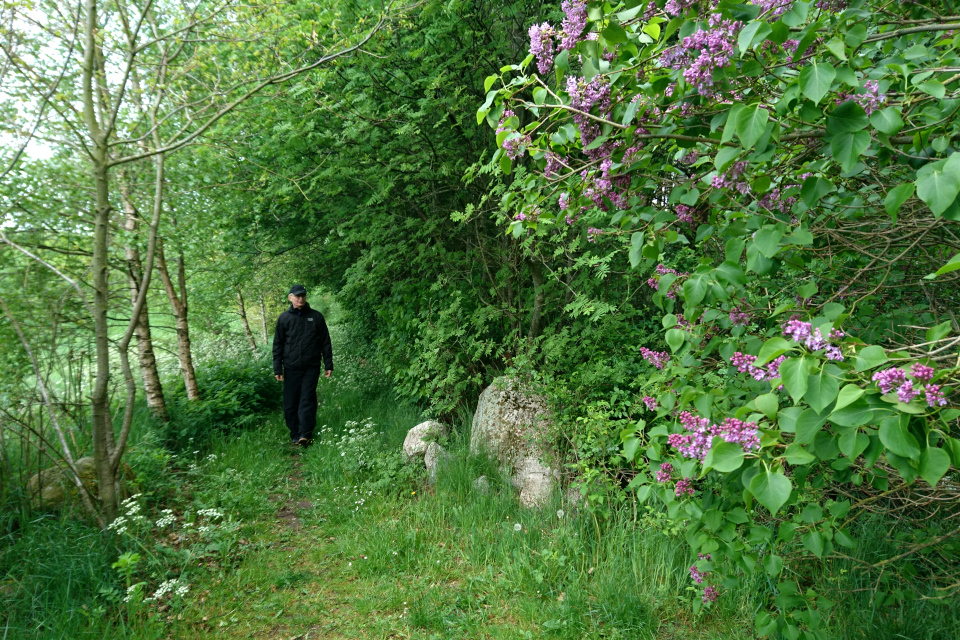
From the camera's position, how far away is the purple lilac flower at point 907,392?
110 centimetres

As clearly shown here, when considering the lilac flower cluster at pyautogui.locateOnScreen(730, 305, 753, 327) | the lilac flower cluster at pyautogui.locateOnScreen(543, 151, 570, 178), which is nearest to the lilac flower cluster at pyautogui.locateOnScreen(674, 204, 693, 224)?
the lilac flower cluster at pyautogui.locateOnScreen(730, 305, 753, 327)

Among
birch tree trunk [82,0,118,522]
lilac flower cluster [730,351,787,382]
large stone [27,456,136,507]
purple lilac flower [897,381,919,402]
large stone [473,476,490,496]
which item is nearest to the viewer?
purple lilac flower [897,381,919,402]

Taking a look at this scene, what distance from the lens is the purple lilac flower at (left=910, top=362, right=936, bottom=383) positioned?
112cm

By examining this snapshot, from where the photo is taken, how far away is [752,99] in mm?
1715

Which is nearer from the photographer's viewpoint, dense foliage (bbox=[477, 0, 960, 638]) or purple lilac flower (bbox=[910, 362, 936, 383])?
purple lilac flower (bbox=[910, 362, 936, 383])

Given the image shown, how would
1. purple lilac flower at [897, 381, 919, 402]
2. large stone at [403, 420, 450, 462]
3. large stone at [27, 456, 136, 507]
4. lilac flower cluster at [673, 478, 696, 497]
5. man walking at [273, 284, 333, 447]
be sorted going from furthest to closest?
man walking at [273, 284, 333, 447], large stone at [403, 420, 450, 462], large stone at [27, 456, 136, 507], lilac flower cluster at [673, 478, 696, 497], purple lilac flower at [897, 381, 919, 402]

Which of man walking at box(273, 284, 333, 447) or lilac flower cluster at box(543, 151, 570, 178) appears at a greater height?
lilac flower cluster at box(543, 151, 570, 178)

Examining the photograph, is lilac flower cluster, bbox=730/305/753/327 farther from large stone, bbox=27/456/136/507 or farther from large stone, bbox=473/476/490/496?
large stone, bbox=27/456/136/507

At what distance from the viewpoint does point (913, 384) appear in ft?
3.73

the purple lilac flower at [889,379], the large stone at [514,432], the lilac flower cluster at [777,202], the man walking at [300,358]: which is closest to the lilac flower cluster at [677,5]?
the lilac flower cluster at [777,202]

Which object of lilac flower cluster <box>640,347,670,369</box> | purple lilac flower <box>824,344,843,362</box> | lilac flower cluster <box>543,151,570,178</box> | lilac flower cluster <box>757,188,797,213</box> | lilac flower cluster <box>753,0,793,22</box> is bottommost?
lilac flower cluster <box>640,347,670,369</box>

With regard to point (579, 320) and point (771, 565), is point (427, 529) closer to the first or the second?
point (579, 320)

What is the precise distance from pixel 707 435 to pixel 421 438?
4600 mm

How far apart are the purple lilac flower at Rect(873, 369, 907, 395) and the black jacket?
6791 millimetres
